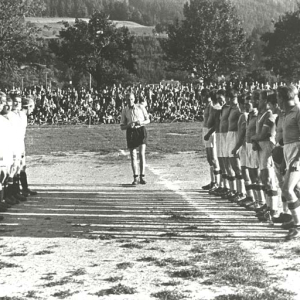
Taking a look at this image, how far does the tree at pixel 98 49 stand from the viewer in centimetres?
6275

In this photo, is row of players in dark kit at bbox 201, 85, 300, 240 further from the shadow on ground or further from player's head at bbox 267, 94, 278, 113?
the shadow on ground

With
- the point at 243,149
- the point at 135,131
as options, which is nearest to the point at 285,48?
the point at 135,131

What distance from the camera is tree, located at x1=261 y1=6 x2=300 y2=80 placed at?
71.2m

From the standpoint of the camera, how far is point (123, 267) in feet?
20.2

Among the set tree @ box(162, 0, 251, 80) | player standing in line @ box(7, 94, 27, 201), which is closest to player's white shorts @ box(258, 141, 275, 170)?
player standing in line @ box(7, 94, 27, 201)

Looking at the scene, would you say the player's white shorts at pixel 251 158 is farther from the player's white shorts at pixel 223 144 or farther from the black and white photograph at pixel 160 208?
the player's white shorts at pixel 223 144

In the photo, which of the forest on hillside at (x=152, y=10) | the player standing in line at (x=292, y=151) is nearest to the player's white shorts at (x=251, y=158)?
the player standing in line at (x=292, y=151)

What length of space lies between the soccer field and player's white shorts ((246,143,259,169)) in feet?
2.51

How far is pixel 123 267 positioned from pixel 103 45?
59654mm

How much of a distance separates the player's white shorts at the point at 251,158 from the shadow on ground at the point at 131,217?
2.47ft

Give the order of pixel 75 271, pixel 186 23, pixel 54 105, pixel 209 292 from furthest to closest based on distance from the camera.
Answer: pixel 186 23
pixel 54 105
pixel 75 271
pixel 209 292

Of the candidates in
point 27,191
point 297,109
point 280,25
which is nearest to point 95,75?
point 280,25

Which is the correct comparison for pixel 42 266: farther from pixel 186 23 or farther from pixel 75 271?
pixel 186 23

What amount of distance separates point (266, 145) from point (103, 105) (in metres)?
29.7
